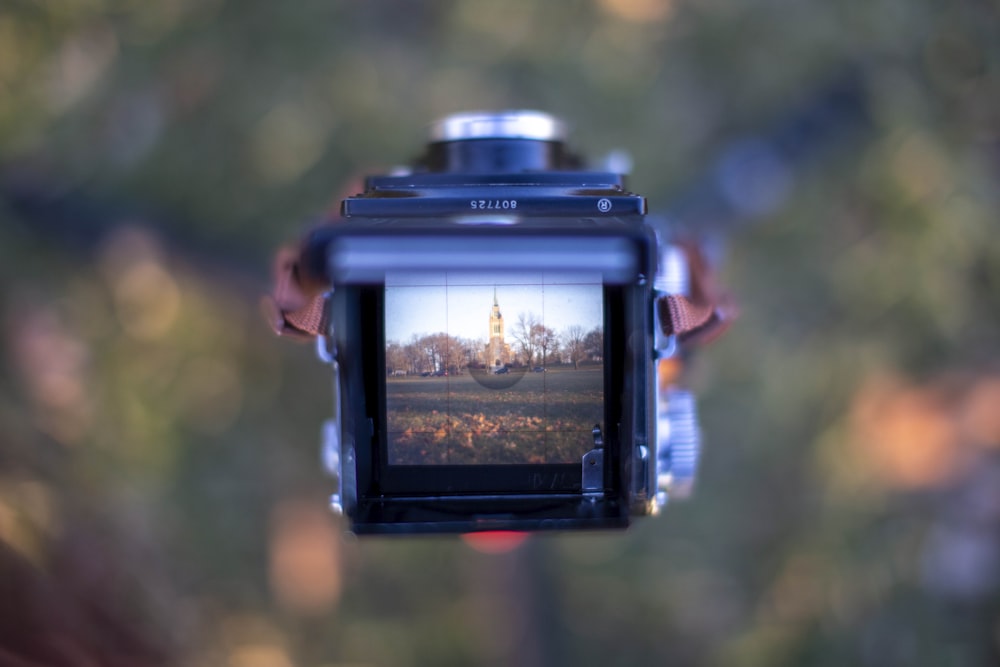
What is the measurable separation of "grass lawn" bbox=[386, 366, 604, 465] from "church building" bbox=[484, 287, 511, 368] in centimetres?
2

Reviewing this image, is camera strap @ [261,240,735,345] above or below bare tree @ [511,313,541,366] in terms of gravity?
above

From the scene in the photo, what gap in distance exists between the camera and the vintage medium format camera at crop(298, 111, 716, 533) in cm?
64

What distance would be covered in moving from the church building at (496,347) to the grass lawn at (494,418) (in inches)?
0.9

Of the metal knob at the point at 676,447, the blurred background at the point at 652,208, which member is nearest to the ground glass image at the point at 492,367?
the metal knob at the point at 676,447

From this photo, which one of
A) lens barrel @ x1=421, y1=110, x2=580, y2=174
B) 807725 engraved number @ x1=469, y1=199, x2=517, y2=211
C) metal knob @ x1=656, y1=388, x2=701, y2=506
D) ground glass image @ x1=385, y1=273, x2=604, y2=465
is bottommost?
metal knob @ x1=656, y1=388, x2=701, y2=506

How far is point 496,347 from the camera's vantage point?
671 mm

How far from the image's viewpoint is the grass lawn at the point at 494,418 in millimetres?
665

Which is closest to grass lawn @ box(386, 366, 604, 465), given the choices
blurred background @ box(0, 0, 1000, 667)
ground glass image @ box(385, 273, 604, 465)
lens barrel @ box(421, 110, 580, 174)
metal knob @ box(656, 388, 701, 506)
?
ground glass image @ box(385, 273, 604, 465)

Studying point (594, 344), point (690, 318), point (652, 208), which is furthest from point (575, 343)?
point (652, 208)

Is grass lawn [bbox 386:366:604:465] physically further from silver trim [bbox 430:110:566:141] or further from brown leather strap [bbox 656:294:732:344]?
silver trim [bbox 430:110:566:141]

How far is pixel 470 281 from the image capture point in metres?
0.66

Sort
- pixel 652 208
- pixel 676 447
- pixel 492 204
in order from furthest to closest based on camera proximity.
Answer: pixel 652 208, pixel 676 447, pixel 492 204

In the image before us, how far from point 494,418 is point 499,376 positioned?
38mm

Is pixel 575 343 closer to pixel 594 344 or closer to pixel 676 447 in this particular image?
pixel 594 344
